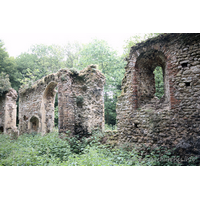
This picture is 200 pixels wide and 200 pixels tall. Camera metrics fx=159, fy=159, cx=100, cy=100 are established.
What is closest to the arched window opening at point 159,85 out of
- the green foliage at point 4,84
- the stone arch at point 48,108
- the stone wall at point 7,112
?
the stone arch at point 48,108

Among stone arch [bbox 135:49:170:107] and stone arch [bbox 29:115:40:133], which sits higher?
stone arch [bbox 135:49:170:107]

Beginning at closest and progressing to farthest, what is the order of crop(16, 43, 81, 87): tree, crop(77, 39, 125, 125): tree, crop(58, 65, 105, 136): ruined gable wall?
crop(58, 65, 105, 136): ruined gable wall
crop(77, 39, 125, 125): tree
crop(16, 43, 81, 87): tree

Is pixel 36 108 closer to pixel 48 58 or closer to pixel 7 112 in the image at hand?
pixel 7 112

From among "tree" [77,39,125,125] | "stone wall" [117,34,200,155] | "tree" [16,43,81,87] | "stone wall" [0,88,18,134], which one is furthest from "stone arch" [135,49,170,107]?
"tree" [16,43,81,87]

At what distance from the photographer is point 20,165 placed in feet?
13.6

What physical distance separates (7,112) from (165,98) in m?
11.9

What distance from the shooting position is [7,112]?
12500mm

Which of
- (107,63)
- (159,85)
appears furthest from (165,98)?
(107,63)

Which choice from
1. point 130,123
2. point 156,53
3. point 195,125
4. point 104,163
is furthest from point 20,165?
point 156,53

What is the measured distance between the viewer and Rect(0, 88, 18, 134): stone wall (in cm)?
1223

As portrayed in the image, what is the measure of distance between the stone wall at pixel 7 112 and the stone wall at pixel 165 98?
398 inches

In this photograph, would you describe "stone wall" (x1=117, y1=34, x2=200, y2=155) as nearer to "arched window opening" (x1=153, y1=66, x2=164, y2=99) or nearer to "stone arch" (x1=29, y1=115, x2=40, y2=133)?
"arched window opening" (x1=153, y1=66, x2=164, y2=99)

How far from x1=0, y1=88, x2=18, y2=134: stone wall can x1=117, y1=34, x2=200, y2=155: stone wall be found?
33.2 ft
